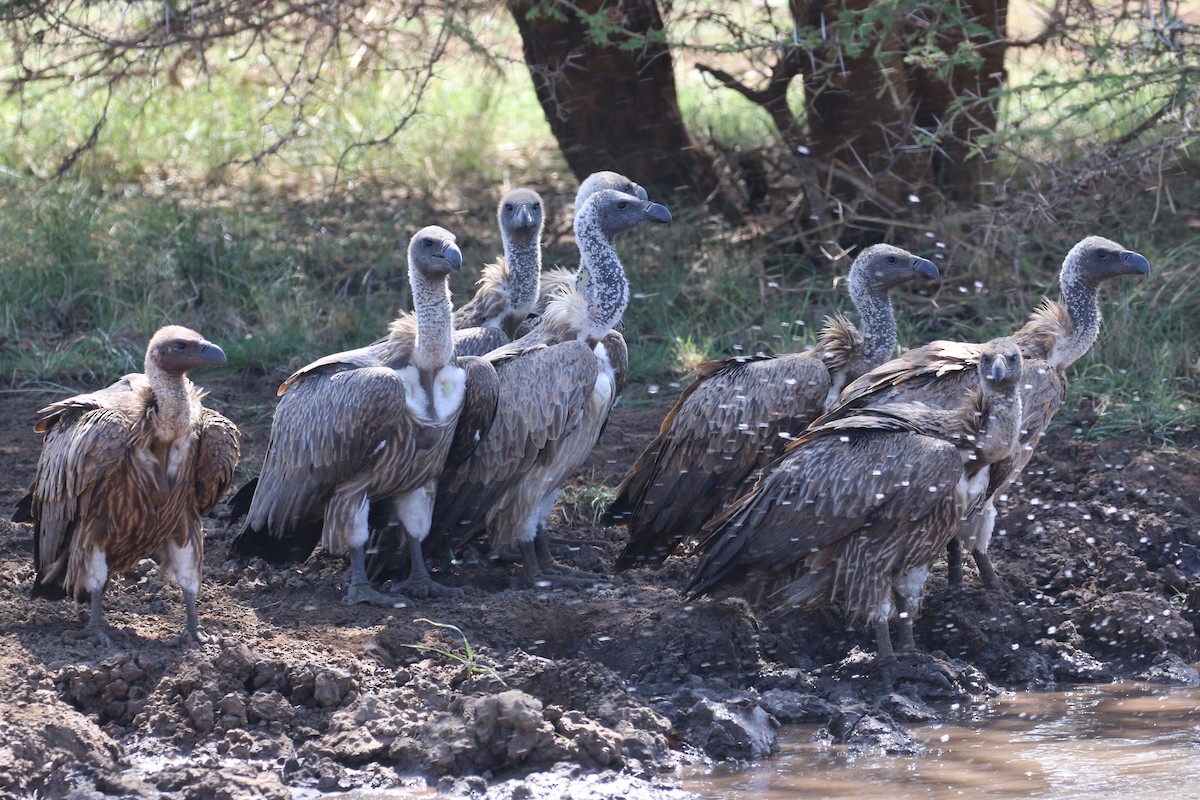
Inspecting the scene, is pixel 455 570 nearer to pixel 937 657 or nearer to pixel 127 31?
pixel 937 657

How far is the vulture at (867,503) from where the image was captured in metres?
5.47

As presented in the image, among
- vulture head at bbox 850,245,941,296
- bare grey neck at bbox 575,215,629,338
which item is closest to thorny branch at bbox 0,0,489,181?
bare grey neck at bbox 575,215,629,338

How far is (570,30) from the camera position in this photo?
949cm

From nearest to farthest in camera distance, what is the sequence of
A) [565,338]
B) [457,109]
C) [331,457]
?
[331,457], [565,338], [457,109]

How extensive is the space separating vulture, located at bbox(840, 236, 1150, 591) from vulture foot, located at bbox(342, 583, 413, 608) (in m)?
1.86

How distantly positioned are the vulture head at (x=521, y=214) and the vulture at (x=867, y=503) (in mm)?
2138

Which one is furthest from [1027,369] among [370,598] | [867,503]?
[370,598]

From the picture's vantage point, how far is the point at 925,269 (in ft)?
22.0

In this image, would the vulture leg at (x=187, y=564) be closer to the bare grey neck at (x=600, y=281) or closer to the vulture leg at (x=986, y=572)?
the bare grey neck at (x=600, y=281)

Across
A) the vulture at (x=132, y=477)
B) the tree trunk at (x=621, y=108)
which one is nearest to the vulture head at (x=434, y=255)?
the vulture at (x=132, y=477)

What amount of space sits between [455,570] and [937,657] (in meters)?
2.08

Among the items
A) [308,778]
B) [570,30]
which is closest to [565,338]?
[308,778]

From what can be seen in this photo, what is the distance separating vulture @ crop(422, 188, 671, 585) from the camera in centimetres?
635

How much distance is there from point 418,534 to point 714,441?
48.8 inches
